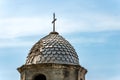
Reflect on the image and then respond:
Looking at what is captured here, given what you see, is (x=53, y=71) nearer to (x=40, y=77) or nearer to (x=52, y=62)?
(x=52, y=62)

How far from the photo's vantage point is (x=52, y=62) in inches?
931

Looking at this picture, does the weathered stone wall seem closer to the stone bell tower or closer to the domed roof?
the stone bell tower

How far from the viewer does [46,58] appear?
23844 mm

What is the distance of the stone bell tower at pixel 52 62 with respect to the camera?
23.5 m

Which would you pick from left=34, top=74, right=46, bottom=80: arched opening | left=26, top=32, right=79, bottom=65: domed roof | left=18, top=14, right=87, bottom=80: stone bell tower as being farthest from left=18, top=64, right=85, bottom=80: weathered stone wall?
left=26, top=32, right=79, bottom=65: domed roof

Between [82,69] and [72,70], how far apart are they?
0.82m

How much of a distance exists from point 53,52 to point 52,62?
0.60m

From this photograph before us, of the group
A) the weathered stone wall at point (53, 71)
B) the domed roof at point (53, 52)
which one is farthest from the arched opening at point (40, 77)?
the domed roof at point (53, 52)

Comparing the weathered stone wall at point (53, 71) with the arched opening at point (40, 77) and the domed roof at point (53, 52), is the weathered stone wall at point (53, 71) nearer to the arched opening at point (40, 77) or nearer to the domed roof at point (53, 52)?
the arched opening at point (40, 77)

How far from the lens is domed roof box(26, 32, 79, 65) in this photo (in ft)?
78.3

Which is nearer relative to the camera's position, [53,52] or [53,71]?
[53,71]

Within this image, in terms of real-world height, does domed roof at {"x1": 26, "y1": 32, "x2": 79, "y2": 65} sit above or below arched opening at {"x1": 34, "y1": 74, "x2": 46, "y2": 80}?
above

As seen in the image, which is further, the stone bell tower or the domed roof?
the domed roof

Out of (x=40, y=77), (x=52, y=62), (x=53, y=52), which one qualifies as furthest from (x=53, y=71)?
(x=53, y=52)
